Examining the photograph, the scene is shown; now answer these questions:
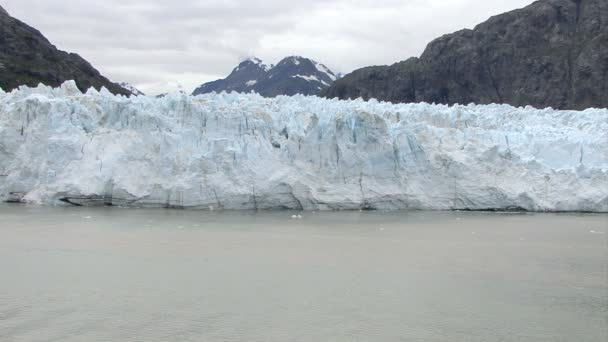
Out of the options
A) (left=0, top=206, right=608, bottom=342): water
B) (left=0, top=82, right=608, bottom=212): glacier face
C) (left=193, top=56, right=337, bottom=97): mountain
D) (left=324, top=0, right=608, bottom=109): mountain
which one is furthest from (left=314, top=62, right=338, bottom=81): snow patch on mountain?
(left=0, top=206, right=608, bottom=342): water

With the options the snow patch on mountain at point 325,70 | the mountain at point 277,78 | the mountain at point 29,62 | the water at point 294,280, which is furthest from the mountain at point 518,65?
the snow patch on mountain at point 325,70

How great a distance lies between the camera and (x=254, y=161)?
513 inches

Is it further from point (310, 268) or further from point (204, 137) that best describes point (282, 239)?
point (204, 137)

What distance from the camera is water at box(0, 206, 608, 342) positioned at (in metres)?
5.44

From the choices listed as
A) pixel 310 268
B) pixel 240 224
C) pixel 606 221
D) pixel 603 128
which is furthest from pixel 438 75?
pixel 310 268

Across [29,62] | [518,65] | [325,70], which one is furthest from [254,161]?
[325,70]

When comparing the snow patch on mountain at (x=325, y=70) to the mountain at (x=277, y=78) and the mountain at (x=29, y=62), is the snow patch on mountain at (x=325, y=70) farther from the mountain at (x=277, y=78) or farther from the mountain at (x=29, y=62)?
the mountain at (x=29, y=62)

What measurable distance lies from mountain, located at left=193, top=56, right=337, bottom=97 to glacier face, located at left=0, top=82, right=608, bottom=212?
5324 cm

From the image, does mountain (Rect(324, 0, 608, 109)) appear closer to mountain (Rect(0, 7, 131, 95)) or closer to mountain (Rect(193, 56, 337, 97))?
mountain (Rect(0, 7, 131, 95))

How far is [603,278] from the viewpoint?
24.7 feet

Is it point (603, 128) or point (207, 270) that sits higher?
point (603, 128)

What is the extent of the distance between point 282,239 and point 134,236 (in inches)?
83.9

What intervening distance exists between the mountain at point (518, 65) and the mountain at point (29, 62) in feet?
59.5

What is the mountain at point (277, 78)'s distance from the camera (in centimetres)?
7011
